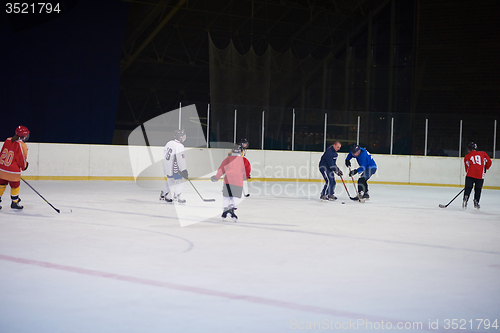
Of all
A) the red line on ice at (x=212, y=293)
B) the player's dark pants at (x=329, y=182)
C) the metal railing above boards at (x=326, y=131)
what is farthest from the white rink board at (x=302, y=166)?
the red line on ice at (x=212, y=293)

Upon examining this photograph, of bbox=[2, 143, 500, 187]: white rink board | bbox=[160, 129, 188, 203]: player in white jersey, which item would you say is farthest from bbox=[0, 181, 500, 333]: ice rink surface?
bbox=[2, 143, 500, 187]: white rink board

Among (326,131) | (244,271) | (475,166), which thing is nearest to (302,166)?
(326,131)

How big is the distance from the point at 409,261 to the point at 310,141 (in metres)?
10.2

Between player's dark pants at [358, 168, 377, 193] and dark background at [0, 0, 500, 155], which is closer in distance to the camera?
player's dark pants at [358, 168, 377, 193]

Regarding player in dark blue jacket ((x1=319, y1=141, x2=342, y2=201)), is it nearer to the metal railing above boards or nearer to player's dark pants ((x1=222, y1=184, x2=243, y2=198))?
player's dark pants ((x1=222, y1=184, x2=243, y2=198))

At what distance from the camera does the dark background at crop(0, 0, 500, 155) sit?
1462cm

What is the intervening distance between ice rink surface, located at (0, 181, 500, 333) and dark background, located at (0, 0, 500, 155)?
7490mm

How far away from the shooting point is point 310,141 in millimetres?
14406

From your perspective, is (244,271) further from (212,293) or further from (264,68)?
(264,68)

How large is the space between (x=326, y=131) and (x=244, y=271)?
36.4 feet

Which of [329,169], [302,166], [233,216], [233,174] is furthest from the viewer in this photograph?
[302,166]

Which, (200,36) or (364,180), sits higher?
(200,36)

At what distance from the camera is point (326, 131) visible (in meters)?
14.6

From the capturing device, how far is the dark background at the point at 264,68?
48.0ft
